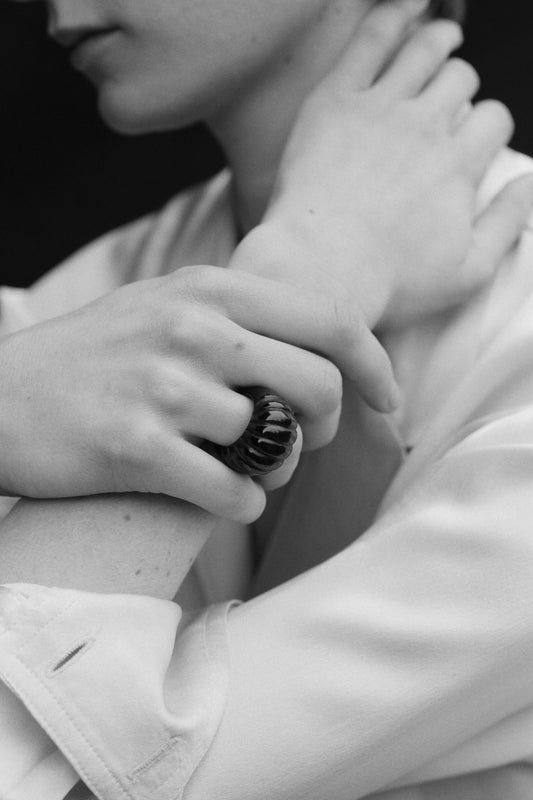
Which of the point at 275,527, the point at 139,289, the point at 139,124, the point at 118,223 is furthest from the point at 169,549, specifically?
the point at 118,223

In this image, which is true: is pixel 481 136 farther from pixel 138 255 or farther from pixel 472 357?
pixel 138 255

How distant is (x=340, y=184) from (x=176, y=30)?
7.2 inches

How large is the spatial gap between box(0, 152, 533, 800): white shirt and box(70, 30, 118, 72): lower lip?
1.40ft

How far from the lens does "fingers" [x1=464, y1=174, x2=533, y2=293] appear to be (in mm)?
820

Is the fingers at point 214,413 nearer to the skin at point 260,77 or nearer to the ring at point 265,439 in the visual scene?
the ring at point 265,439

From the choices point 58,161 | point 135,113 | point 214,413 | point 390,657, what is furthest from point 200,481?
point 58,161

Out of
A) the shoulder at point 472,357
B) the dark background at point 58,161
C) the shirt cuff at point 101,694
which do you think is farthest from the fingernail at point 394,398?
the dark background at point 58,161

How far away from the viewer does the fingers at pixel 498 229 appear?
820mm

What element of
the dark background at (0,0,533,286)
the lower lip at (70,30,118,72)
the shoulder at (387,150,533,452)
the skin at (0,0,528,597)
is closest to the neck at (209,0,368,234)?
the skin at (0,0,528,597)

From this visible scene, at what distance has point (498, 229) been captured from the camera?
85 cm

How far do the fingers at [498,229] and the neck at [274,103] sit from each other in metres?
0.19

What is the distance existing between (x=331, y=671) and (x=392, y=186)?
39 cm

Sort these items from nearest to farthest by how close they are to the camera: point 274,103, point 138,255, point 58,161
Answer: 1. point 274,103
2. point 138,255
3. point 58,161

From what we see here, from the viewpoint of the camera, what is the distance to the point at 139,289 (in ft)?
2.30
